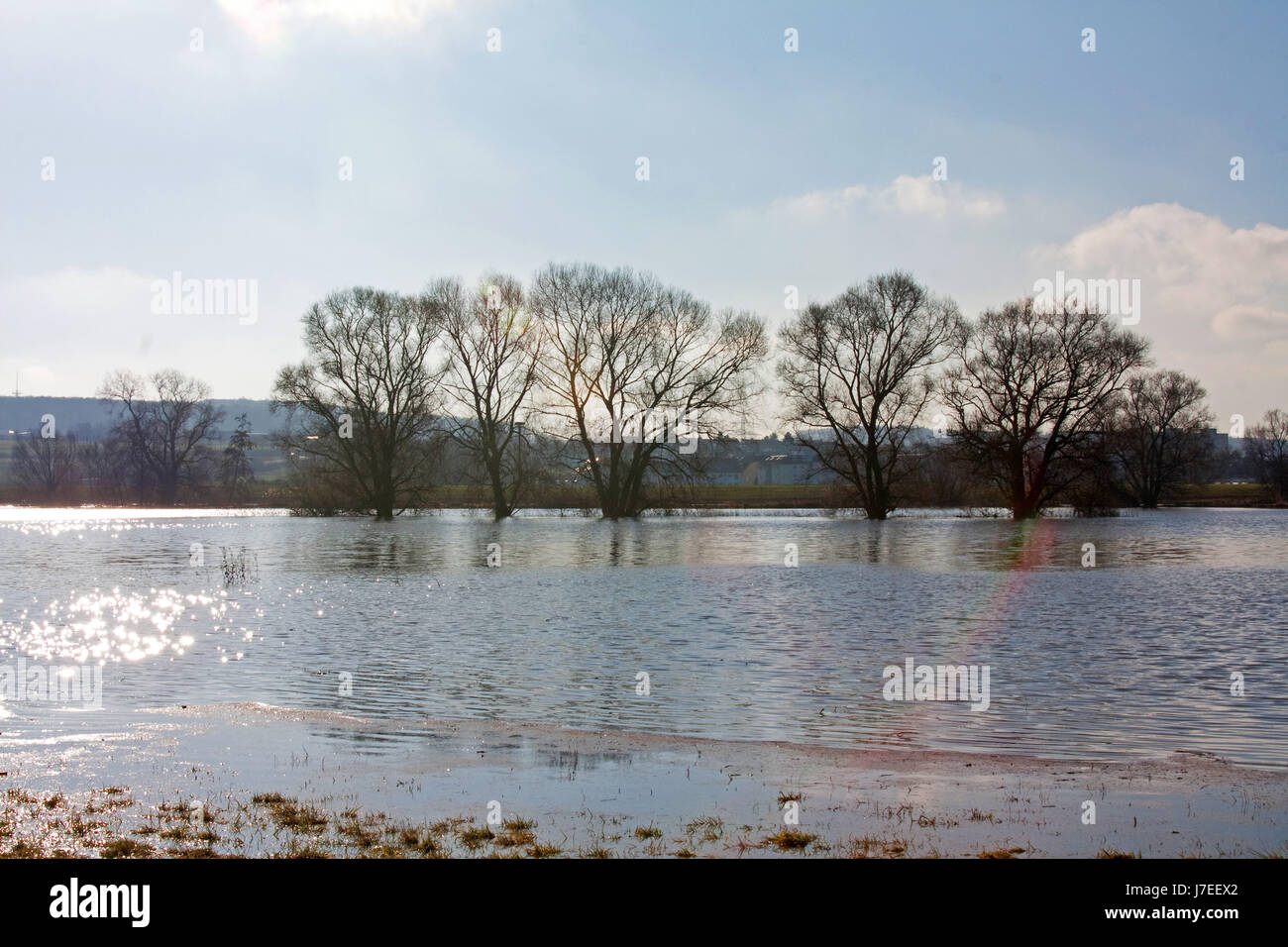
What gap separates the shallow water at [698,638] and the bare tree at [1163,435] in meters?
52.4

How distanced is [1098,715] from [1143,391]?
292 feet

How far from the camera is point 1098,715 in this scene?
40.8 feet

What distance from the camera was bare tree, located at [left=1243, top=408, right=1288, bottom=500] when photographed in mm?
105188

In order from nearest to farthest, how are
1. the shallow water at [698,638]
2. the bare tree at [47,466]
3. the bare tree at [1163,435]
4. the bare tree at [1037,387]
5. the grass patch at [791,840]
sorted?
the grass patch at [791,840], the shallow water at [698,638], the bare tree at [1037,387], the bare tree at [1163,435], the bare tree at [47,466]

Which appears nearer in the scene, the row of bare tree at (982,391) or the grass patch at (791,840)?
the grass patch at (791,840)

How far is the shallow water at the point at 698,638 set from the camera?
1231 centimetres

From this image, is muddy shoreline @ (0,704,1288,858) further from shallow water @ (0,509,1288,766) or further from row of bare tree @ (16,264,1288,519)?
row of bare tree @ (16,264,1288,519)

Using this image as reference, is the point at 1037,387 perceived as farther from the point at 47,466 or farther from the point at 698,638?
the point at 47,466

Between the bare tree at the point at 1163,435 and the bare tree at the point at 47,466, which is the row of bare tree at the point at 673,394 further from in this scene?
the bare tree at the point at 47,466

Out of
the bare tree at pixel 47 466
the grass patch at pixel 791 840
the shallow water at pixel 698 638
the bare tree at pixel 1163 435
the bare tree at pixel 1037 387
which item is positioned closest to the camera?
the grass patch at pixel 791 840

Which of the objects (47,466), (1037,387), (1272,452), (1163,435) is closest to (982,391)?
(1037,387)

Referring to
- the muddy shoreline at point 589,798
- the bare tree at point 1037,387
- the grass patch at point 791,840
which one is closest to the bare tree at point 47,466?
the bare tree at point 1037,387

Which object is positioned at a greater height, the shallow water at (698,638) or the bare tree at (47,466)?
the bare tree at (47,466)

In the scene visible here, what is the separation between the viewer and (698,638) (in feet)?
63.6
